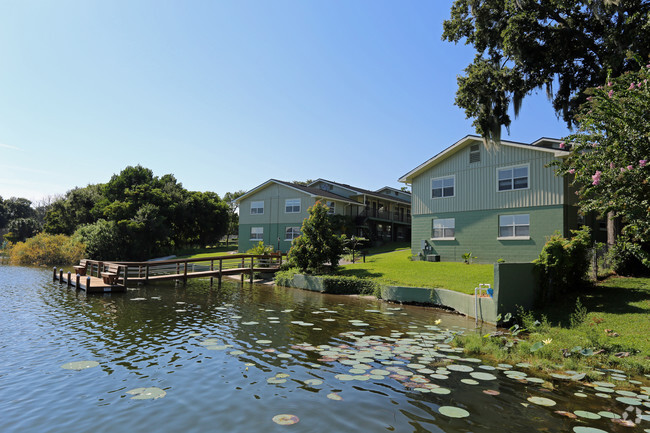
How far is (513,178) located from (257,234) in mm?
23829

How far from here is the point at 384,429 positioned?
4555 millimetres

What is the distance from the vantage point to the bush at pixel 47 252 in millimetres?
36094

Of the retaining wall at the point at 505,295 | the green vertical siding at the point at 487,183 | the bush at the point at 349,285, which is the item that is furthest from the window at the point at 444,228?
the retaining wall at the point at 505,295

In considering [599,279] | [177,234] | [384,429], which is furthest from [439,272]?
[177,234]

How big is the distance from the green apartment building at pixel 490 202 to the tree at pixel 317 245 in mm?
6642

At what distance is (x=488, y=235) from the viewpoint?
2248 centimetres

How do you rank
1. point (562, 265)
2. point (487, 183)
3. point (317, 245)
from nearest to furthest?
point (562, 265) < point (317, 245) < point (487, 183)

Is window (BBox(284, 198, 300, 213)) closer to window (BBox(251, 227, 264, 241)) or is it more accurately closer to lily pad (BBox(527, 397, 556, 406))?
window (BBox(251, 227, 264, 241))

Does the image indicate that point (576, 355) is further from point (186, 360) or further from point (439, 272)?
point (439, 272)

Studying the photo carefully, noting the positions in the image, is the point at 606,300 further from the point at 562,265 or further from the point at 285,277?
the point at 285,277

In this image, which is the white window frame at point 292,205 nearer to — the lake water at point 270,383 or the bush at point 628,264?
the lake water at point 270,383

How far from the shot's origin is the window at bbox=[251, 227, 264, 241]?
37750 millimetres

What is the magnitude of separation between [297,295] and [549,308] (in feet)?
33.4

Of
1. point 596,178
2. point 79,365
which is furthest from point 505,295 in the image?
point 79,365
